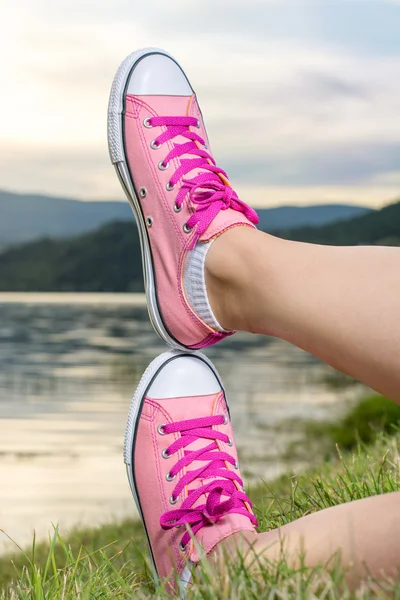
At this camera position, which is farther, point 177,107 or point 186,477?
point 177,107

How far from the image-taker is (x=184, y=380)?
2.17 metres

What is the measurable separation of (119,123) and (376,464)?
4.40ft

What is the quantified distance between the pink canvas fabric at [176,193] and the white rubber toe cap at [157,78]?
22 millimetres

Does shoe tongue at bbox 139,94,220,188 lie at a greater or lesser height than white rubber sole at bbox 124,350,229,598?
greater

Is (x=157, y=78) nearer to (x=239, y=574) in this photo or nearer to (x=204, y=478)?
(x=204, y=478)

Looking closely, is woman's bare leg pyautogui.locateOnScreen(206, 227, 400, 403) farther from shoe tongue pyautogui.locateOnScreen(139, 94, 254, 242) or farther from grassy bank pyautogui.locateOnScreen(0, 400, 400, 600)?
grassy bank pyautogui.locateOnScreen(0, 400, 400, 600)

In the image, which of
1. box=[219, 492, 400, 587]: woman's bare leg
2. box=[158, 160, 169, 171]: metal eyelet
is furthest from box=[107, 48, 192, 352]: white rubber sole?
box=[219, 492, 400, 587]: woman's bare leg

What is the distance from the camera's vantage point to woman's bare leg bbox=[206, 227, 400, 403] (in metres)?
1.51

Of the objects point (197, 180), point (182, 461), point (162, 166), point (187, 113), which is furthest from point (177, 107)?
point (182, 461)

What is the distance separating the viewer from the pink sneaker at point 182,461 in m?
1.85

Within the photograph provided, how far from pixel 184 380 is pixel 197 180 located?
593 millimetres

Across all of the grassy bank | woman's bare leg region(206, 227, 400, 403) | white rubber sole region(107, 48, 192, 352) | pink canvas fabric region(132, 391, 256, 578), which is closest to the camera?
the grassy bank

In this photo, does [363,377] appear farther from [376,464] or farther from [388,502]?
[376,464]

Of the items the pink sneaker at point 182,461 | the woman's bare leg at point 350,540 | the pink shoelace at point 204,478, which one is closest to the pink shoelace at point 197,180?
the pink sneaker at point 182,461
